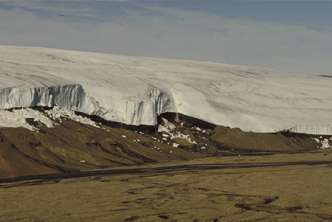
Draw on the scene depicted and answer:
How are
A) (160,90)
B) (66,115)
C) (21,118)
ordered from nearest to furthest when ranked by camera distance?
(21,118)
(66,115)
(160,90)

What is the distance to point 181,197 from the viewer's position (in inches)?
1375

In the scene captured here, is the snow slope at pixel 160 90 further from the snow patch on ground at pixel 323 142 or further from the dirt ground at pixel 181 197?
the dirt ground at pixel 181 197

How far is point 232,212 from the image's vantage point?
29.6m

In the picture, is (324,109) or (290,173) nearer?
(290,173)

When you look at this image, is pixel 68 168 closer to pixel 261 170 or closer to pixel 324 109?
pixel 261 170

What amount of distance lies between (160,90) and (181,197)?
136 feet

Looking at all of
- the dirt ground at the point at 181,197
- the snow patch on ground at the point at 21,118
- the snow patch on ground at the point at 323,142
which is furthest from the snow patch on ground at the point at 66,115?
the snow patch on ground at the point at 323,142

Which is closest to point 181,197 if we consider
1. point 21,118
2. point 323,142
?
point 21,118

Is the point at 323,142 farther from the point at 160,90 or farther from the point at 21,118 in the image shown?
the point at 21,118

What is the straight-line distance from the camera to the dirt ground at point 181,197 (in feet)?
94.9

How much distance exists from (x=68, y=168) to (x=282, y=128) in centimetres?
3410

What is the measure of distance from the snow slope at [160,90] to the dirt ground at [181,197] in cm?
2189

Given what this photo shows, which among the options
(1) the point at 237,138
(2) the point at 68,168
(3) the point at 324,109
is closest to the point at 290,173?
(2) the point at 68,168

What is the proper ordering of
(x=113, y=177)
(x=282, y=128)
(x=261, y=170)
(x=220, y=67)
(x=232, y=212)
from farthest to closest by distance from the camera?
(x=220, y=67) < (x=282, y=128) < (x=261, y=170) < (x=113, y=177) < (x=232, y=212)
